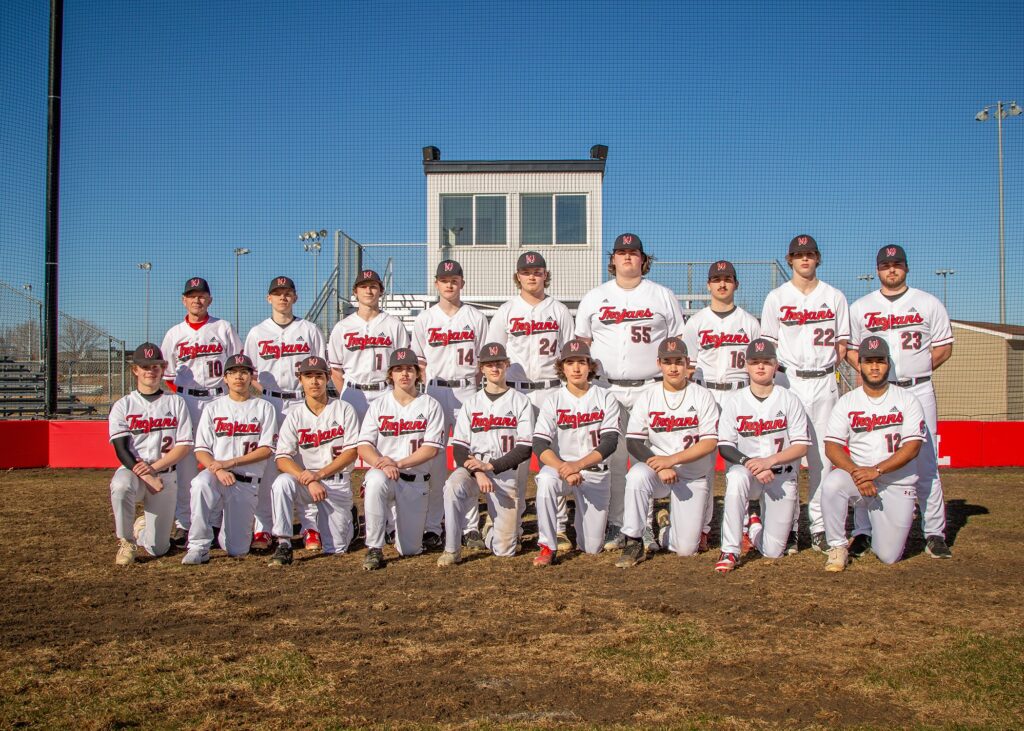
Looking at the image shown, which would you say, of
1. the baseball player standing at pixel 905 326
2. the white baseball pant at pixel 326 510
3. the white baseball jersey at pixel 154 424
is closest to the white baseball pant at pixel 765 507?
Answer: the baseball player standing at pixel 905 326

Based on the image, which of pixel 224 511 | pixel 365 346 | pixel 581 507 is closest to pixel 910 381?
pixel 581 507

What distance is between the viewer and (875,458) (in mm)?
5652

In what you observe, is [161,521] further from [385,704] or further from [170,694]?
[385,704]

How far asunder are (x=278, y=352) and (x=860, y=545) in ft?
16.0

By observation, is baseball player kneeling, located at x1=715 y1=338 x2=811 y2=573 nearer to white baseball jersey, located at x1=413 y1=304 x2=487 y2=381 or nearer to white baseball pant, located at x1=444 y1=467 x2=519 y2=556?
white baseball pant, located at x1=444 y1=467 x2=519 y2=556

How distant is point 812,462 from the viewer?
6.07 meters

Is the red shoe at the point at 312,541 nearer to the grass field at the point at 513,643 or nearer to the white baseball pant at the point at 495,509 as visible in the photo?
the grass field at the point at 513,643

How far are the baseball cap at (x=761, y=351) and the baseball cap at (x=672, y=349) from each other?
47cm

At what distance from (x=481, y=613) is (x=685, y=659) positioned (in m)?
1.22

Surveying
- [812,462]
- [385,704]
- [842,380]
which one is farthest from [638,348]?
[842,380]

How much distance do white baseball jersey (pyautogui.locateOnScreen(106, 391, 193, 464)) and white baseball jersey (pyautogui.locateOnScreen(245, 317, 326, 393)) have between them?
837 mm

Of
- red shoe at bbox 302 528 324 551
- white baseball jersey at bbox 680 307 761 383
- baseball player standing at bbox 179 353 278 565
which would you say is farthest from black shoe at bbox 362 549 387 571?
white baseball jersey at bbox 680 307 761 383

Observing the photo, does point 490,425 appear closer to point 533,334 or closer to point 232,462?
point 533,334

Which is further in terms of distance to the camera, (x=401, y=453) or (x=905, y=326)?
(x=905, y=326)
